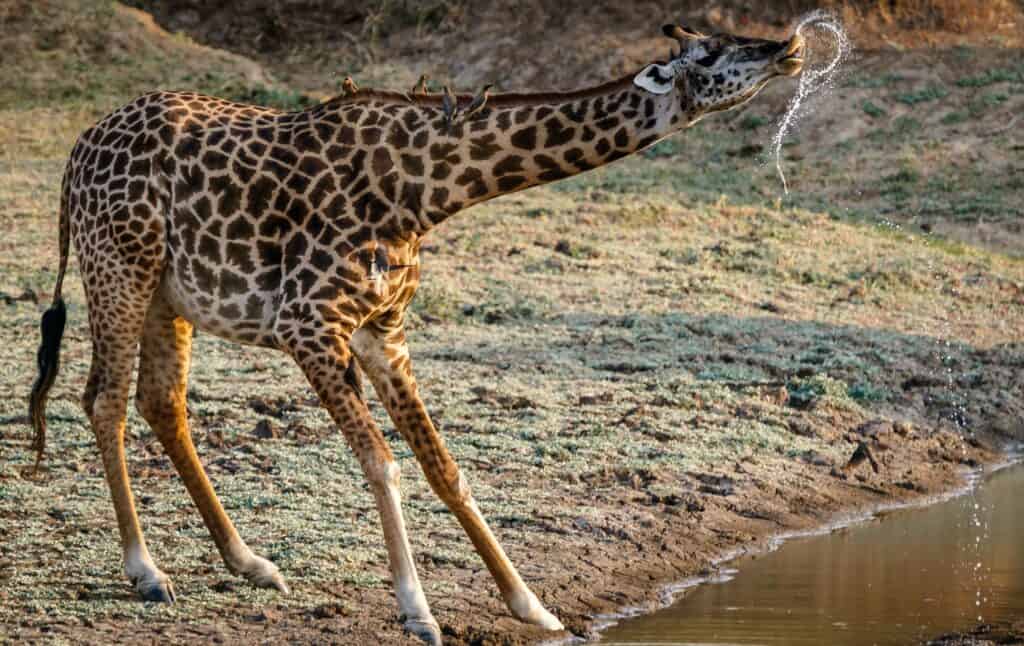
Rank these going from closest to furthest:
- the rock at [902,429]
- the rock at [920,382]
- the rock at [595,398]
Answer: the rock at [595,398] < the rock at [902,429] < the rock at [920,382]

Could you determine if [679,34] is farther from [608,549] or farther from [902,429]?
[902,429]

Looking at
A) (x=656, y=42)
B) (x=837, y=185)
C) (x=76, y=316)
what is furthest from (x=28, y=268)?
(x=656, y=42)

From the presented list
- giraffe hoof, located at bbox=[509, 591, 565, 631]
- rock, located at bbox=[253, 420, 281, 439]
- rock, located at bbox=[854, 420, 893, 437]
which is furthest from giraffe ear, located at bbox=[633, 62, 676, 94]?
rock, located at bbox=[854, 420, 893, 437]

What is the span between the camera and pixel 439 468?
624 cm

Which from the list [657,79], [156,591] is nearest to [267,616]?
[156,591]

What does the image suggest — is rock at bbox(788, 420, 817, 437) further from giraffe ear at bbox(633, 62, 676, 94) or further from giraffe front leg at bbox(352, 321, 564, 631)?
giraffe ear at bbox(633, 62, 676, 94)

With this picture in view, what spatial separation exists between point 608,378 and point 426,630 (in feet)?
14.0

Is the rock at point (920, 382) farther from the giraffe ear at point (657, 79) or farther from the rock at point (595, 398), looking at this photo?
the giraffe ear at point (657, 79)

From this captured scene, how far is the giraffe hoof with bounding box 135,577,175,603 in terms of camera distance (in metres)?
6.40

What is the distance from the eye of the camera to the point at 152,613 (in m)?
6.28

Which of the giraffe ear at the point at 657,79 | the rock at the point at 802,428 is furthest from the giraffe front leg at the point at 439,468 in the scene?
the rock at the point at 802,428

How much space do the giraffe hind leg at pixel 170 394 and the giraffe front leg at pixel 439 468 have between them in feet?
2.94

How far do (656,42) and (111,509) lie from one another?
44.1ft

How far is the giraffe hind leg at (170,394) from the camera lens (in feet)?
22.4
